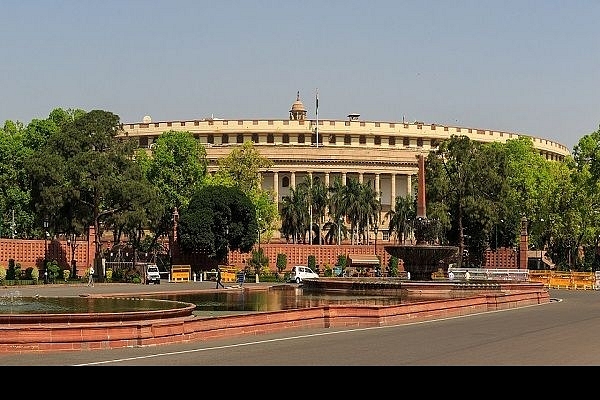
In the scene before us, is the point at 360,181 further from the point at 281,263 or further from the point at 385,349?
the point at 385,349

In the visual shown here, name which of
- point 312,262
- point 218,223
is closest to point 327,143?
point 312,262

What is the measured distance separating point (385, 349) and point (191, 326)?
446 cm

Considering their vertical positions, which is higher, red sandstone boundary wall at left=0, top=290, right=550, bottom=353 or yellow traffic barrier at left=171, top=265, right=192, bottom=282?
yellow traffic barrier at left=171, top=265, right=192, bottom=282

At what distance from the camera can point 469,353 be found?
1923 cm

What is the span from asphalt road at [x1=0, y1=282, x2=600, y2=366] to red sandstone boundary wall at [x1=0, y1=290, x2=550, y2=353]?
31 cm

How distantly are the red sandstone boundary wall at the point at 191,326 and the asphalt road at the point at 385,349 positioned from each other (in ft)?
1.01

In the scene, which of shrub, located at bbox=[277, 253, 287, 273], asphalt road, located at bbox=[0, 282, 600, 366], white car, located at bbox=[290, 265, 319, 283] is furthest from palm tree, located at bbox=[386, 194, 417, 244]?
asphalt road, located at bbox=[0, 282, 600, 366]

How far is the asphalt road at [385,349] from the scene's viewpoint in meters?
17.7

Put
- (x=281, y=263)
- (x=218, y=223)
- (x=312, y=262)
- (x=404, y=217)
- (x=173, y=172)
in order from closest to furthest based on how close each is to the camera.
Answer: (x=218, y=223)
(x=173, y=172)
(x=281, y=263)
(x=312, y=262)
(x=404, y=217)

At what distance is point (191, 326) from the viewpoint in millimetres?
21766

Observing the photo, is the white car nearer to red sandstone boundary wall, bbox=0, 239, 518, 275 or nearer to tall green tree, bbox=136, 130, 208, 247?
red sandstone boundary wall, bbox=0, 239, 518, 275

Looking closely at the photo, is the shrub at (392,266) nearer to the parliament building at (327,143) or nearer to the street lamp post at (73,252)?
the street lamp post at (73,252)

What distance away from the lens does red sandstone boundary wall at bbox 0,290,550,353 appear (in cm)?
1947

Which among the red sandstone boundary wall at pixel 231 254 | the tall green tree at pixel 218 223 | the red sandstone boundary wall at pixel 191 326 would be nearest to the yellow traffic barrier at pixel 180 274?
the tall green tree at pixel 218 223
